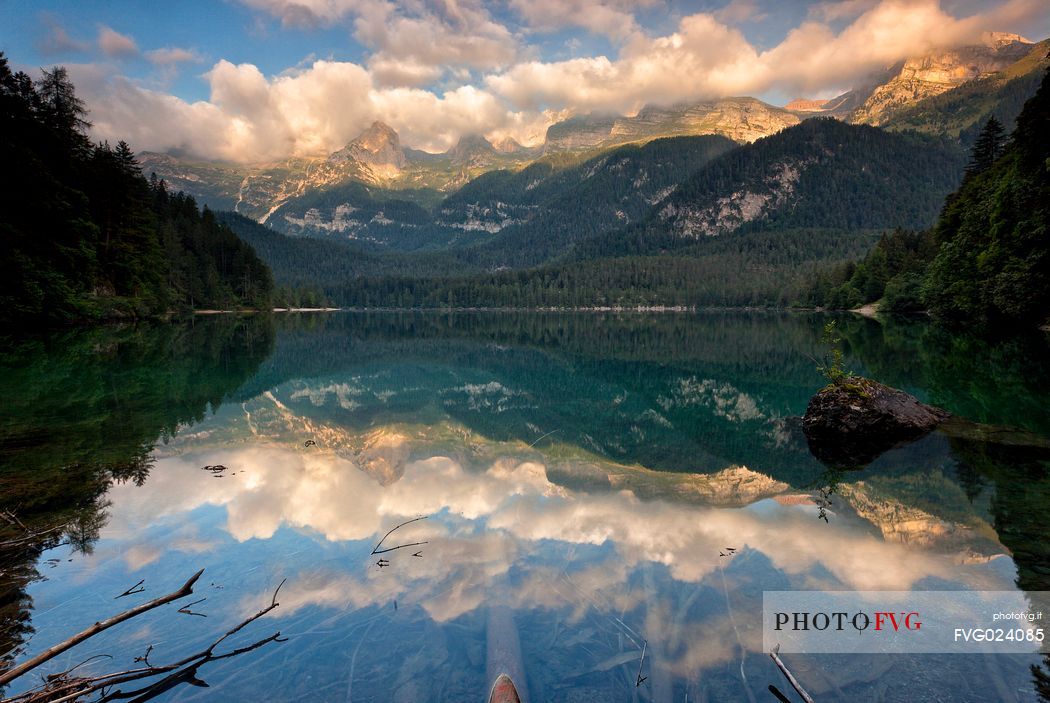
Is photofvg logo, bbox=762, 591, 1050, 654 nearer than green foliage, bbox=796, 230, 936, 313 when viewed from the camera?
Yes

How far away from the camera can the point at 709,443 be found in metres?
17.8

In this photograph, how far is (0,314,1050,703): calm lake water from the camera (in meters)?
5.90

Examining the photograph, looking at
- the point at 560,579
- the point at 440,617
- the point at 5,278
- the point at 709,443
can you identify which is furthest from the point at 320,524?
the point at 5,278

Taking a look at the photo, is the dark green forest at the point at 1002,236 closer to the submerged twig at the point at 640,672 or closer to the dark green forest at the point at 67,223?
the submerged twig at the point at 640,672

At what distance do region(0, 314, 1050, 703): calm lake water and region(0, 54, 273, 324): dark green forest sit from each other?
29.7 m

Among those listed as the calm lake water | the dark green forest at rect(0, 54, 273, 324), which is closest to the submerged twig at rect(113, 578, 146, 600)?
the calm lake water

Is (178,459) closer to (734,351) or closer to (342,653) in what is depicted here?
(342,653)

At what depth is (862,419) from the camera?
16406 mm

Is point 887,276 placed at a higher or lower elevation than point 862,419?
higher

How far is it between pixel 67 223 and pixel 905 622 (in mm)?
64372

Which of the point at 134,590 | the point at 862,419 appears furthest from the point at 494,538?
the point at 862,419

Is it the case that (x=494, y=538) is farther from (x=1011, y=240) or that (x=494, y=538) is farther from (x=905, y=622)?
(x=1011, y=240)

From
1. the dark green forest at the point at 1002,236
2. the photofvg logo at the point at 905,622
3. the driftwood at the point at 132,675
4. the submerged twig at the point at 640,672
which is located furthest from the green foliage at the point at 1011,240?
the driftwood at the point at 132,675

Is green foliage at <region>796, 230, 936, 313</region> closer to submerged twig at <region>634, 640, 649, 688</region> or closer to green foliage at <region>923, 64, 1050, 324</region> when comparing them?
green foliage at <region>923, 64, 1050, 324</region>
